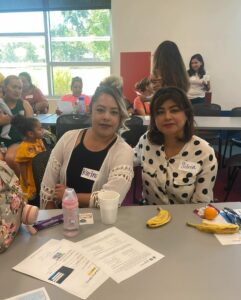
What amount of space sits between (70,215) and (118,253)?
0.84 feet

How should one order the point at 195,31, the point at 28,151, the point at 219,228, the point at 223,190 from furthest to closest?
the point at 195,31, the point at 223,190, the point at 28,151, the point at 219,228

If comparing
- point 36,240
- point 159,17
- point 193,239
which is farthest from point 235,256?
point 159,17

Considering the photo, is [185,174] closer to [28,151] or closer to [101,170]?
[101,170]

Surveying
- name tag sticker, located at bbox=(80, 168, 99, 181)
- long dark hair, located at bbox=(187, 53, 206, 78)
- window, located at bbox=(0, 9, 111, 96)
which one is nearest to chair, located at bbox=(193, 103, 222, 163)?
long dark hair, located at bbox=(187, 53, 206, 78)

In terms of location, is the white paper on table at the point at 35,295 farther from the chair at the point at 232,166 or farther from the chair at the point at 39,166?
the chair at the point at 232,166

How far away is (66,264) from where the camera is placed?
1.02 metres

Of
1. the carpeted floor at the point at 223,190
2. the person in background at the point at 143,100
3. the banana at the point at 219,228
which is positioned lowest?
the carpeted floor at the point at 223,190

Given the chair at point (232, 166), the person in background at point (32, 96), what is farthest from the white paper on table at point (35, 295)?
the person in background at point (32, 96)

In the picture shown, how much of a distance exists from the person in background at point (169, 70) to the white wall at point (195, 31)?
11.8 ft

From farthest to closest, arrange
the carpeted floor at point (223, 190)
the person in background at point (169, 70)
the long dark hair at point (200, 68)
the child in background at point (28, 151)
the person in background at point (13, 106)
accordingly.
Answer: the long dark hair at point (200, 68), the carpeted floor at point (223, 190), the person in background at point (13, 106), the child in background at point (28, 151), the person in background at point (169, 70)

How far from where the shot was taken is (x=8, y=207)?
110 centimetres

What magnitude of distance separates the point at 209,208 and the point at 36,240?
766 mm

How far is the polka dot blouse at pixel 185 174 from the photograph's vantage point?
1590 millimetres

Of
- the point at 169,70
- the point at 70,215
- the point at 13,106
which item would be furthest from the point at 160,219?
the point at 13,106
